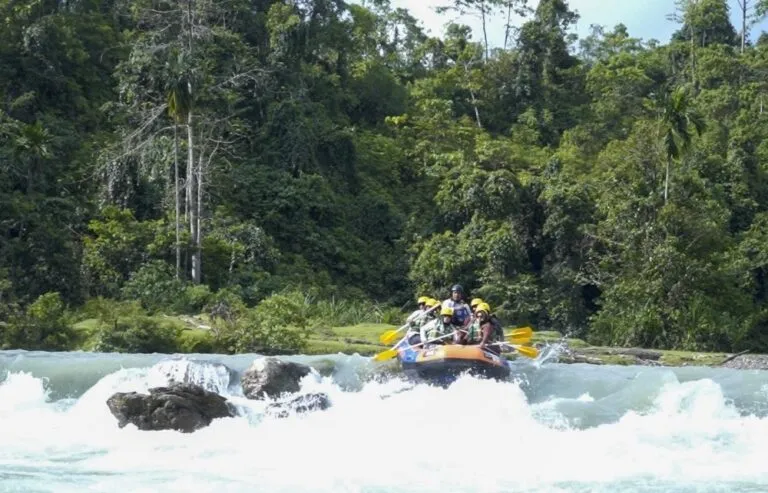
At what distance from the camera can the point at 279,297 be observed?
26328 millimetres

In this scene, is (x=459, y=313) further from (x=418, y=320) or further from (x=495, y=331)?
(x=418, y=320)

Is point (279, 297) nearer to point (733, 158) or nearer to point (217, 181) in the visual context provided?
point (217, 181)

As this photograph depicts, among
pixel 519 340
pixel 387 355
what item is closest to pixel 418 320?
pixel 387 355

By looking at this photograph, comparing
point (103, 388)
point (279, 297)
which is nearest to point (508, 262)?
point (279, 297)

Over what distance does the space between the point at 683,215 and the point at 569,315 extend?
4.38 meters

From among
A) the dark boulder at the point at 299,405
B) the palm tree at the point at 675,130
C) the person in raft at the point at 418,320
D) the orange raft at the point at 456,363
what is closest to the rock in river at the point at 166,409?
the dark boulder at the point at 299,405

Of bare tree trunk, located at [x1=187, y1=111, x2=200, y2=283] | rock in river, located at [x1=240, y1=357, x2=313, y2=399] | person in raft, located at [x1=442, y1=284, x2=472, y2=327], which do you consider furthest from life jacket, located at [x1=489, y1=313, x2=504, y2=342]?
→ bare tree trunk, located at [x1=187, y1=111, x2=200, y2=283]

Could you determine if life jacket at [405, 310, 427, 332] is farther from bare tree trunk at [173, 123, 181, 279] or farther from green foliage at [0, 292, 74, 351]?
bare tree trunk at [173, 123, 181, 279]

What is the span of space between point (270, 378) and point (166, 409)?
2586mm

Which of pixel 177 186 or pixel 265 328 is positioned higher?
pixel 177 186

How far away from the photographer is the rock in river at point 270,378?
54.0 ft

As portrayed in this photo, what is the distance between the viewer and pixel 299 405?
15.5 m

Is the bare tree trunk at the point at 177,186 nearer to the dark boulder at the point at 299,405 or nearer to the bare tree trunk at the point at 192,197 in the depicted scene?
the bare tree trunk at the point at 192,197

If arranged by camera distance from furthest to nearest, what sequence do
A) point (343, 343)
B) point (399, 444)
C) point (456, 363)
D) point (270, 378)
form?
point (343, 343) → point (456, 363) → point (270, 378) → point (399, 444)
